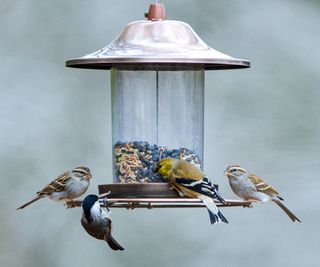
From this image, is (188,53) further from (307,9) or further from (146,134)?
(307,9)

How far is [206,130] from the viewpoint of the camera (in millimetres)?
13609

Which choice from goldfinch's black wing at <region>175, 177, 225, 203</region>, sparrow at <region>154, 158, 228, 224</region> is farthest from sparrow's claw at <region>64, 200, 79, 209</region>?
goldfinch's black wing at <region>175, 177, 225, 203</region>

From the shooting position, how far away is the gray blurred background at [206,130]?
1337 centimetres

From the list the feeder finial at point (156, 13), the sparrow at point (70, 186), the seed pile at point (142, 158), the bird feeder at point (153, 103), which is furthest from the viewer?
the sparrow at point (70, 186)

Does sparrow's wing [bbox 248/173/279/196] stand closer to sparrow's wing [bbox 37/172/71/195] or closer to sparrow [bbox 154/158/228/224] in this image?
sparrow [bbox 154/158/228/224]

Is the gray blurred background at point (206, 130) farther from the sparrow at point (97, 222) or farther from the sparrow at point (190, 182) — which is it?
the sparrow at point (190, 182)

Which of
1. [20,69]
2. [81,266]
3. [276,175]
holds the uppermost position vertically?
[20,69]

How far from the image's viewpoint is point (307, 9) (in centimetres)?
1373

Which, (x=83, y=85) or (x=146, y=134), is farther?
(x=83, y=85)

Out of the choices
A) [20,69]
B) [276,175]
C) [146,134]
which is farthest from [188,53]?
[20,69]

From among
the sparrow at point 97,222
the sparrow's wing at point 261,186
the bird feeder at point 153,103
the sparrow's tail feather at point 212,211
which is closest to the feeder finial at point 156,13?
the bird feeder at point 153,103

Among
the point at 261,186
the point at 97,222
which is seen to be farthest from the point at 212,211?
the point at 261,186

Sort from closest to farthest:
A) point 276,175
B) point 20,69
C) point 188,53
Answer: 1. point 188,53
2. point 276,175
3. point 20,69

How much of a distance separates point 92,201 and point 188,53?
1103 mm
